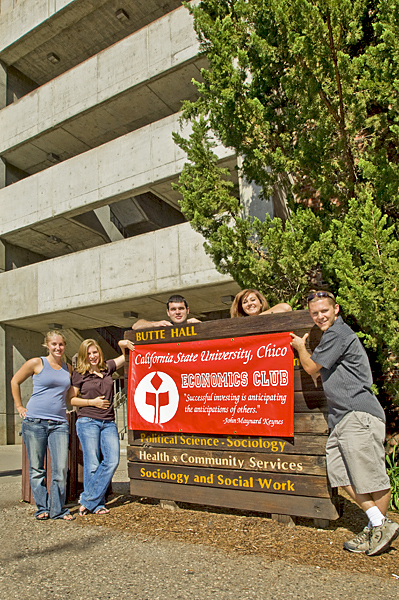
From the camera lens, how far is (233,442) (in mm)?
4359

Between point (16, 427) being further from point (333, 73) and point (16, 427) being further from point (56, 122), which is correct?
point (333, 73)

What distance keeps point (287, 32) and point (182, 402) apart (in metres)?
3.89

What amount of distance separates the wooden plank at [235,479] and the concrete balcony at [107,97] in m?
10.3

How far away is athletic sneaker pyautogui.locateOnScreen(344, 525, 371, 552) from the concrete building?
7.66m

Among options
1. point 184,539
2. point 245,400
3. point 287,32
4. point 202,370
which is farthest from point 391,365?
point 287,32

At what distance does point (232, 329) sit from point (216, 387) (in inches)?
23.6

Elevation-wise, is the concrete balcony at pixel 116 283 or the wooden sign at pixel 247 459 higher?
the concrete balcony at pixel 116 283

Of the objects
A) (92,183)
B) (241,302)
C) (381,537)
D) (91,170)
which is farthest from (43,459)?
(91,170)

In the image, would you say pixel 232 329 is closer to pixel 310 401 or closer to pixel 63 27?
pixel 310 401

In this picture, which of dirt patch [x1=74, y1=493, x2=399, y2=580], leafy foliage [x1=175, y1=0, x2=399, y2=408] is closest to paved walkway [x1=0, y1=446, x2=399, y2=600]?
dirt patch [x1=74, y1=493, x2=399, y2=580]

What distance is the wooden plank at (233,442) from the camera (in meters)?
3.97

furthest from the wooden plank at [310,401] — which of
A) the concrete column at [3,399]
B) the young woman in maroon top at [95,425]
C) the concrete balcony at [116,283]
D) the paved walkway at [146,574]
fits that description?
the concrete column at [3,399]

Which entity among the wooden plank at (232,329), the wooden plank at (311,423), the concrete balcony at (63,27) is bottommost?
the wooden plank at (311,423)

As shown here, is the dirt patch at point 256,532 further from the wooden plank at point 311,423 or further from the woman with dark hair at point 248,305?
the woman with dark hair at point 248,305
